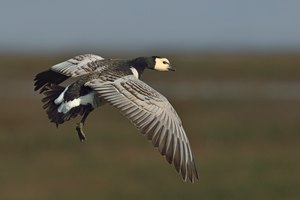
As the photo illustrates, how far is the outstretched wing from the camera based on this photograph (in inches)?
350

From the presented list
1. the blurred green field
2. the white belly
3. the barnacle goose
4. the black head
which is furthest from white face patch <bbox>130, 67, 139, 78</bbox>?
the blurred green field

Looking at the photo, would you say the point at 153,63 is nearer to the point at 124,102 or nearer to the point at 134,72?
the point at 134,72

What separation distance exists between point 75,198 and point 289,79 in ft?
82.2

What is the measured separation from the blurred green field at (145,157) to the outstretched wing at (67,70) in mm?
10006

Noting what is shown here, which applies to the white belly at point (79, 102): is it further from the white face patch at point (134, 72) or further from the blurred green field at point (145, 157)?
the blurred green field at point (145, 157)

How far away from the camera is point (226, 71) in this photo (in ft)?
150

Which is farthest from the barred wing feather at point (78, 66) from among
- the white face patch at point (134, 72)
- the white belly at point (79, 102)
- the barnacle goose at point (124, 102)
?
the white belly at point (79, 102)

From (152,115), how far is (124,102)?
0.21 m

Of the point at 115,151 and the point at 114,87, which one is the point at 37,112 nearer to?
the point at 115,151

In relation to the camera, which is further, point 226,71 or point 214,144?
point 226,71

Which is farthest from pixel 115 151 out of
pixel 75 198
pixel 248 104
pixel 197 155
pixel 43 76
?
pixel 43 76

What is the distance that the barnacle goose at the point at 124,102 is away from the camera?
8.09 metres

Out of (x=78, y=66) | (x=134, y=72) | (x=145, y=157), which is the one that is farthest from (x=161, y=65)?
(x=145, y=157)

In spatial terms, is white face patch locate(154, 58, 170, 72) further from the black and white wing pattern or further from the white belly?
the white belly
